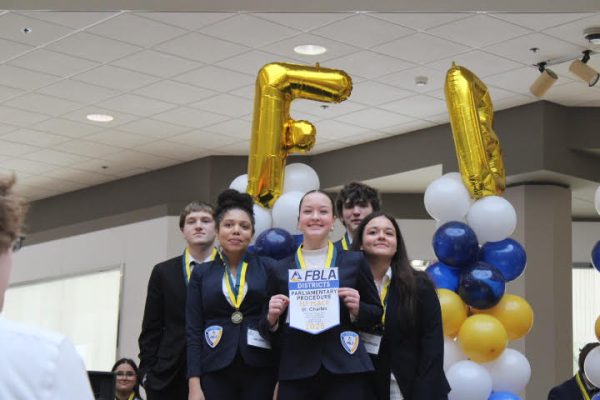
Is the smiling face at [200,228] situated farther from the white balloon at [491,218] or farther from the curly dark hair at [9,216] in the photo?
the curly dark hair at [9,216]

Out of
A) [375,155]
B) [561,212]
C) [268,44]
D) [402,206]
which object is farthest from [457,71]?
[402,206]

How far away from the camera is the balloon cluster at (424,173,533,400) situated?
5523 mm

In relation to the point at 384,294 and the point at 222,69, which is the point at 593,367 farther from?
the point at 222,69

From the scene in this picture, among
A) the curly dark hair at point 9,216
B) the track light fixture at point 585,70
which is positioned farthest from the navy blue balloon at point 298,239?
the curly dark hair at point 9,216

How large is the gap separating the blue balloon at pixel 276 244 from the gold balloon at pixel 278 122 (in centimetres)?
62

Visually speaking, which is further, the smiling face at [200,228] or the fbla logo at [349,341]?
the smiling face at [200,228]

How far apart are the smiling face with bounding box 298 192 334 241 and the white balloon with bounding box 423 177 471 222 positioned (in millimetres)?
1767

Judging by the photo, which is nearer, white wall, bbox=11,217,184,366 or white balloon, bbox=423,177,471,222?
white balloon, bbox=423,177,471,222

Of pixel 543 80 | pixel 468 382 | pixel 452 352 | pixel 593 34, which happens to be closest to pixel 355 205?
pixel 468 382

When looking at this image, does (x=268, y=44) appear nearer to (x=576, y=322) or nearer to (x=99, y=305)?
(x=99, y=305)

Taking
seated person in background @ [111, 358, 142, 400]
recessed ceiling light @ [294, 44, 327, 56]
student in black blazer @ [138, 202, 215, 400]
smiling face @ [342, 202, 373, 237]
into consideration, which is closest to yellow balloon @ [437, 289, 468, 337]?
smiling face @ [342, 202, 373, 237]

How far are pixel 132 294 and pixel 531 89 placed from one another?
5.58 meters

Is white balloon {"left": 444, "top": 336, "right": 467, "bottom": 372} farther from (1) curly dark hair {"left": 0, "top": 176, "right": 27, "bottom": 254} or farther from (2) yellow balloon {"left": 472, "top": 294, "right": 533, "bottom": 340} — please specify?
(1) curly dark hair {"left": 0, "top": 176, "right": 27, "bottom": 254}

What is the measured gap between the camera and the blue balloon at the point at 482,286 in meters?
5.58
